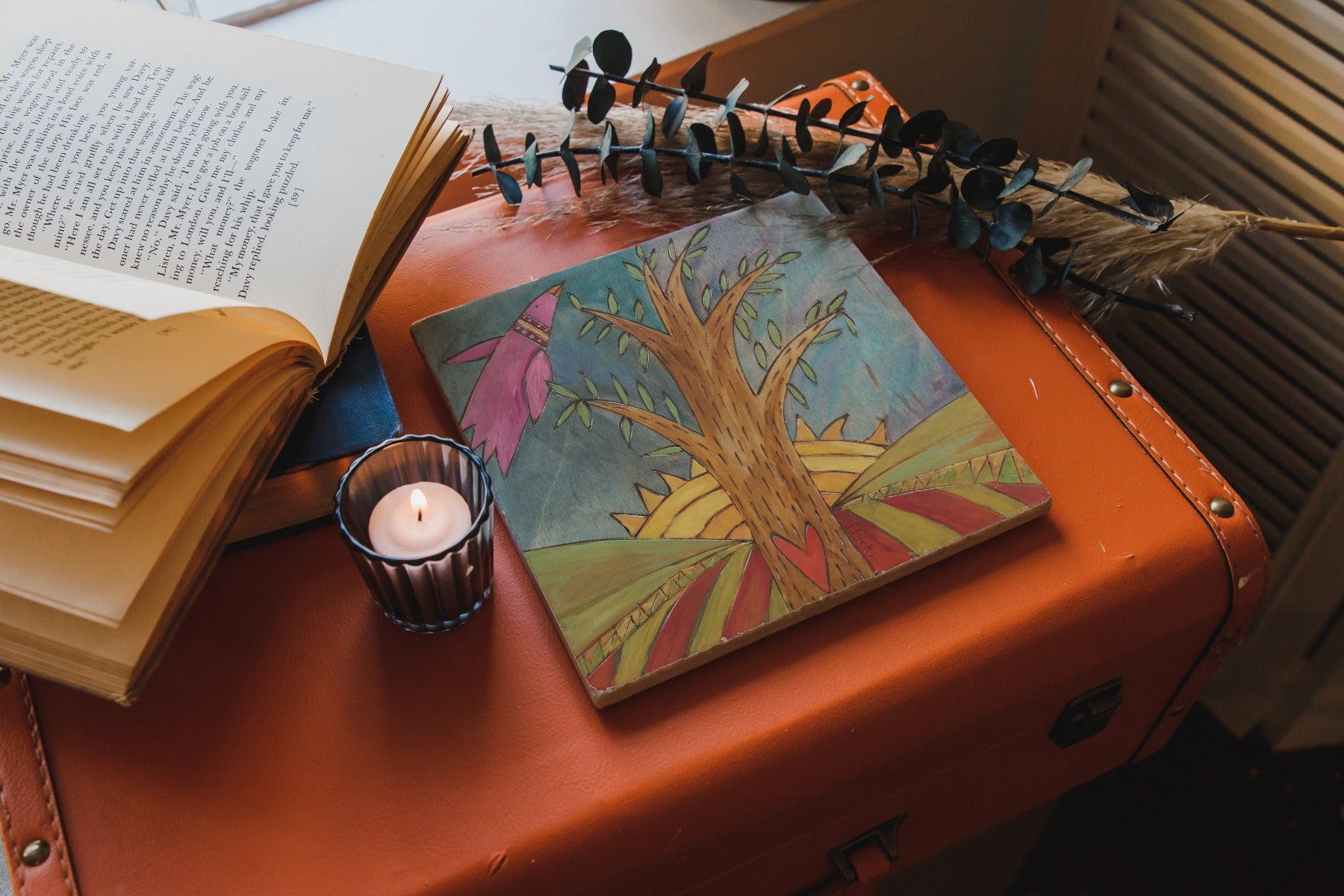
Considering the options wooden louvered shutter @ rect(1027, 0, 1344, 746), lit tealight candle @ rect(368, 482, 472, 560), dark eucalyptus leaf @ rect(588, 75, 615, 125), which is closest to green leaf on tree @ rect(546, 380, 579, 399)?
lit tealight candle @ rect(368, 482, 472, 560)

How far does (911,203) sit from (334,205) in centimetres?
39

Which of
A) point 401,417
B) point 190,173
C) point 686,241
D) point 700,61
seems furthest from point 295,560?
point 700,61

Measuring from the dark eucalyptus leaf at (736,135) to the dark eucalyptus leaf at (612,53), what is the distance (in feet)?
0.29

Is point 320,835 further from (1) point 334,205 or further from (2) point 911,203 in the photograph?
(2) point 911,203

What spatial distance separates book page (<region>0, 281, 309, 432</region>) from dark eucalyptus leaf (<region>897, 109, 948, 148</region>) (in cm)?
44

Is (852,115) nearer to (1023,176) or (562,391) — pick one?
(1023,176)

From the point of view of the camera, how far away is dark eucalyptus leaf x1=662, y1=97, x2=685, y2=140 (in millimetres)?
755

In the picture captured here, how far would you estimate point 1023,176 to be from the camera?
0.73 m

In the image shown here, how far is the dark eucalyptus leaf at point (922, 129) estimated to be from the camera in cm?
74

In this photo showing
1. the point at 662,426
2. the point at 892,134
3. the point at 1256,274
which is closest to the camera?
the point at 662,426

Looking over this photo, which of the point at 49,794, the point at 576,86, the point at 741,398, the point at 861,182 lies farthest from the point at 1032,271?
the point at 49,794

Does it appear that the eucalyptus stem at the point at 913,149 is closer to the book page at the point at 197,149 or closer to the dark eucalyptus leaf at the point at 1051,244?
the dark eucalyptus leaf at the point at 1051,244

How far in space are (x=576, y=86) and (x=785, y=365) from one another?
0.86 feet

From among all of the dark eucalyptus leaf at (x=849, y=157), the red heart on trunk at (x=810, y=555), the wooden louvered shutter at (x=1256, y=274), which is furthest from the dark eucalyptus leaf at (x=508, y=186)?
the wooden louvered shutter at (x=1256, y=274)
